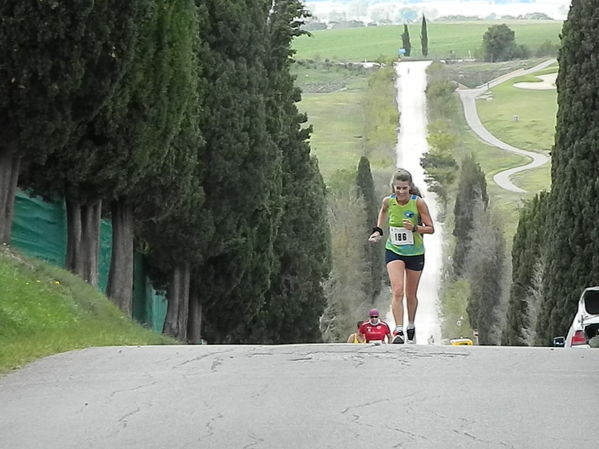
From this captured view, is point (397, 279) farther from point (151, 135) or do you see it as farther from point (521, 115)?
point (521, 115)

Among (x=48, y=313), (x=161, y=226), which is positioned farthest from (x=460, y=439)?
(x=161, y=226)

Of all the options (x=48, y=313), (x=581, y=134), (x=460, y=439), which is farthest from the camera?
(x=581, y=134)

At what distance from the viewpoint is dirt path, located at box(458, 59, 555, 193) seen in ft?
389

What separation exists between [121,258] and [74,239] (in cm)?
281

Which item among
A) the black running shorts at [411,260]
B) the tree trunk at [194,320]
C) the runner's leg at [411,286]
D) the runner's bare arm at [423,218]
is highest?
the runner's bare arm at [423,218]

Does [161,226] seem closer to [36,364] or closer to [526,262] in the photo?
[36,364]

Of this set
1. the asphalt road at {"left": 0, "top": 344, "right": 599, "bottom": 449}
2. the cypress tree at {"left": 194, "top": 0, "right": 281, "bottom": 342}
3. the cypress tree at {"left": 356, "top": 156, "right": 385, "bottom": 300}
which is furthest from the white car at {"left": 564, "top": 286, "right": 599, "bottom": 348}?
the cypress tree at {"left": 356, "top": 156, "right": 385, "bottom": 300}

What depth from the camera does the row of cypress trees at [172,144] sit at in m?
17.3

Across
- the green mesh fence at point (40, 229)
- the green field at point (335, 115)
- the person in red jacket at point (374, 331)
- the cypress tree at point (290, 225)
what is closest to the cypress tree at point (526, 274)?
the cypress tree at point (290, 225)

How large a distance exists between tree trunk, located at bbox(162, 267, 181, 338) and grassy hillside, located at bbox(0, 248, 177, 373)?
315 inches

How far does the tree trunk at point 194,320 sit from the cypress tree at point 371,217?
52.8 metres

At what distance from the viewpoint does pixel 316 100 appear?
145875mm

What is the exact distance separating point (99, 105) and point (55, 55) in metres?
1.25

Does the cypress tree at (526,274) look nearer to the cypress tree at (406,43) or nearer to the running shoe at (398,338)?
the running shoe at (398,338)
